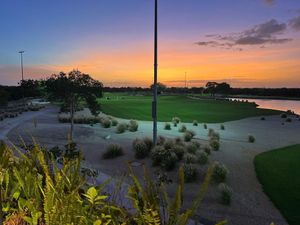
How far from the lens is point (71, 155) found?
6.26 m

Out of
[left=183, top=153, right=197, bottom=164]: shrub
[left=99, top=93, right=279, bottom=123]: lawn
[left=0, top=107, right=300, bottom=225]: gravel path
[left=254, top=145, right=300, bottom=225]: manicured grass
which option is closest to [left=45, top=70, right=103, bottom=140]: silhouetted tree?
[left=0, top=107, right=300, bottom=225]: gravel path

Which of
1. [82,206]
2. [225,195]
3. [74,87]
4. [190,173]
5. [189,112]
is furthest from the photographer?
[189,112]

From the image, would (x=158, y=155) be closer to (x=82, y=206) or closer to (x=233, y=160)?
(x=233, y=160)

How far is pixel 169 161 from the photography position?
13.7 m

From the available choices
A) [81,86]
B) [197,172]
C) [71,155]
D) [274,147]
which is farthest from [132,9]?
[71,155]

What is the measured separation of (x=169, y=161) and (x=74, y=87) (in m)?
9.57

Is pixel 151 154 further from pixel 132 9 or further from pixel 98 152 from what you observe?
pixel 132 9

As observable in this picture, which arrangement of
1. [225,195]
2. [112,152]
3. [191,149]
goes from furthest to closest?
[112,152]
[191,149]
[225,195]

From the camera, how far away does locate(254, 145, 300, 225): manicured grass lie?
9.61 metres

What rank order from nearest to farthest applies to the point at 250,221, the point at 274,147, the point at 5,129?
the point at 250,221
the point at 274,147
the point at 5,129

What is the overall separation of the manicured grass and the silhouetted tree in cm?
1015

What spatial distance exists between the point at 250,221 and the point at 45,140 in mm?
14665

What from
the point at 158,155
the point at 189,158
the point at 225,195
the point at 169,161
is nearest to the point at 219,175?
the point at 225,195

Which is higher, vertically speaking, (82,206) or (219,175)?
(82,206)
